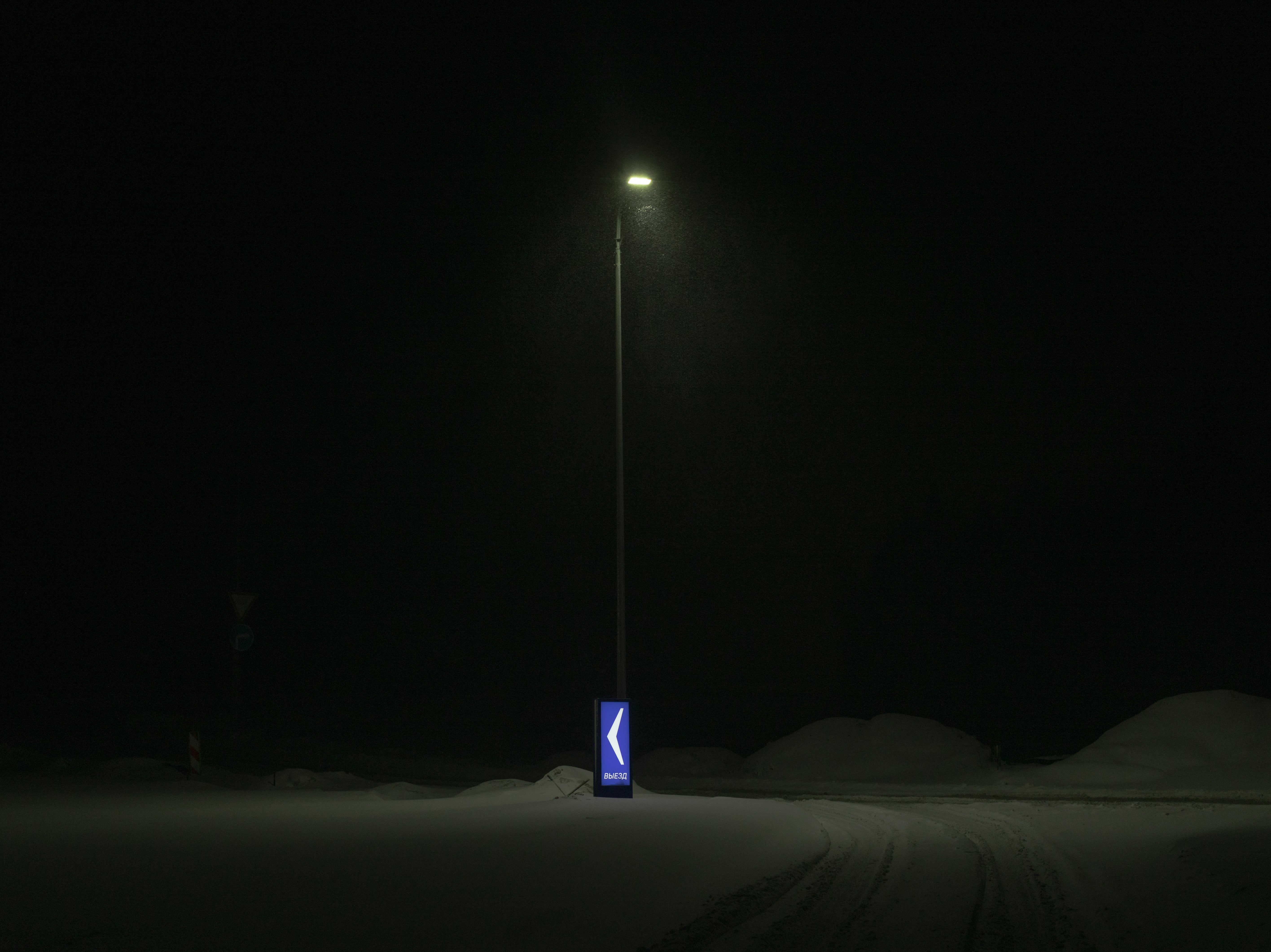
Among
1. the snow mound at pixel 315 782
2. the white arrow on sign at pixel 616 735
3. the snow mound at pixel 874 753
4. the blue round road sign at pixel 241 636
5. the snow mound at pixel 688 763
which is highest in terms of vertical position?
the blue round road sign at pixel 241 636

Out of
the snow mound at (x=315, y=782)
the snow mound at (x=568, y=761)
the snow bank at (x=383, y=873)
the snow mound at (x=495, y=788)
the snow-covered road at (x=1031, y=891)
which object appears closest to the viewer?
the snow bank at (x=383, y=873)

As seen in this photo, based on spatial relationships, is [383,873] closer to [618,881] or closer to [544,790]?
[618,881]

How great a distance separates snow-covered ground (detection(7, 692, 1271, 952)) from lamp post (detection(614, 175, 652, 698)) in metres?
2.24

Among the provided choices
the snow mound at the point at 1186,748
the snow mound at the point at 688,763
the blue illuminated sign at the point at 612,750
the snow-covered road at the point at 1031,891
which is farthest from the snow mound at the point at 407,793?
the snow mound at the point at 1186,748

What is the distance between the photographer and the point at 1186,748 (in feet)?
92.0

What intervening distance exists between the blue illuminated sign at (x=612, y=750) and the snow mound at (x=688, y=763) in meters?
15.0

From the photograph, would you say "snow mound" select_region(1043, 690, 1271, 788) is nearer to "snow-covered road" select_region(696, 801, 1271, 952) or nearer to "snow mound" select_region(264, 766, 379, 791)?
"snow-covered road" select_region(696, 801, 1271, 952)

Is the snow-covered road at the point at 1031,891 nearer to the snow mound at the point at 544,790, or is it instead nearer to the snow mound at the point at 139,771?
the snow mound at the point at 544,790

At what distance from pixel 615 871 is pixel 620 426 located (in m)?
9.94

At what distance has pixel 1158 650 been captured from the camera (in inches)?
1558

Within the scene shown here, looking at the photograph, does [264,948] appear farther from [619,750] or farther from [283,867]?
[619,750]

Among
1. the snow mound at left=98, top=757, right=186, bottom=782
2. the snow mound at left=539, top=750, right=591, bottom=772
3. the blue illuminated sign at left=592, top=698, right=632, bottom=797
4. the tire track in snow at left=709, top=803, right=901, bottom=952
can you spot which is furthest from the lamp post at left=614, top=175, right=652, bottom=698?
the snow mound at left=539, top=750, right=591, bottom=772

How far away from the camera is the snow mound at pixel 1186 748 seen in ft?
84.1

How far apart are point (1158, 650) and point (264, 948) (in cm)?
3910
